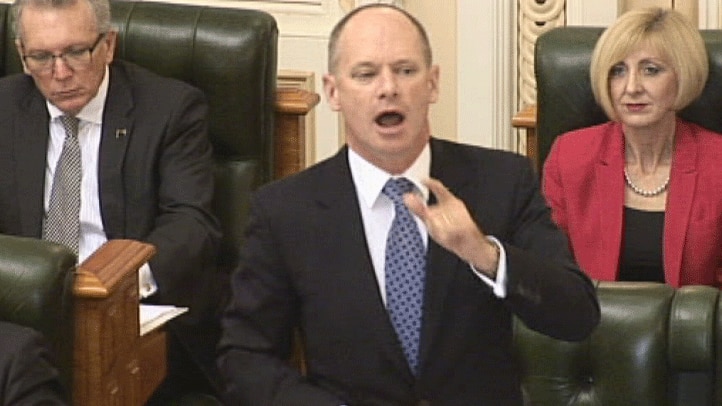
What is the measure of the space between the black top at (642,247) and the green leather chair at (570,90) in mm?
272

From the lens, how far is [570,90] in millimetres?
4027

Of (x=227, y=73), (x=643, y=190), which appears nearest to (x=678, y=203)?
(x=643, y=190)

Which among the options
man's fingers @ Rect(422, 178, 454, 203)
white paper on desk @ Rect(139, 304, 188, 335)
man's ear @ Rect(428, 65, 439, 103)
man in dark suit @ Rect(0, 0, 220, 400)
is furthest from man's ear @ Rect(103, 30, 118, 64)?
man's fingers @ Rect(422, 178, 454, 203)

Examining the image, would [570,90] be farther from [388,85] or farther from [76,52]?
[388,85]

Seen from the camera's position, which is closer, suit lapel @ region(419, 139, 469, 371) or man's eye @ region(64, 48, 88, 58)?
suit lapel @ region(419, 139, 469, 371)

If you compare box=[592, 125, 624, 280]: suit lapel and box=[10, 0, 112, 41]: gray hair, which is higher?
box=[10, 0, 112, 41]: gray hair

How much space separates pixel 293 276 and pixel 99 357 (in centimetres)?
49

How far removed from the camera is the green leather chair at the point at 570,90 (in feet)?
13.1

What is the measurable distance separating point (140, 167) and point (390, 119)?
1256 millimetres

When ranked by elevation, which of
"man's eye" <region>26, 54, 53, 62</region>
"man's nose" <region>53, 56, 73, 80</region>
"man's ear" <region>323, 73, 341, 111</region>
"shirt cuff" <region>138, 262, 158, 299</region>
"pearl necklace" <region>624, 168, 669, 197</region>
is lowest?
"shirt cuff" <region>138, 262, 158, 299</region>

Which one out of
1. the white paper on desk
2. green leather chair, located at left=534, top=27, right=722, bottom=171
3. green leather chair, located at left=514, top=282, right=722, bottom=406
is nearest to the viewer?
green leather chair, located at left=514, top=282, right=722, bottom=406

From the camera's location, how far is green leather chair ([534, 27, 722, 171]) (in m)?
3.99

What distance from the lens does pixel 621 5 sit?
4910 mm

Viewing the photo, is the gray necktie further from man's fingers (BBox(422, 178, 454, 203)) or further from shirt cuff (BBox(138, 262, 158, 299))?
A: man's fingers (BBox(422, 178, 454, 203))
